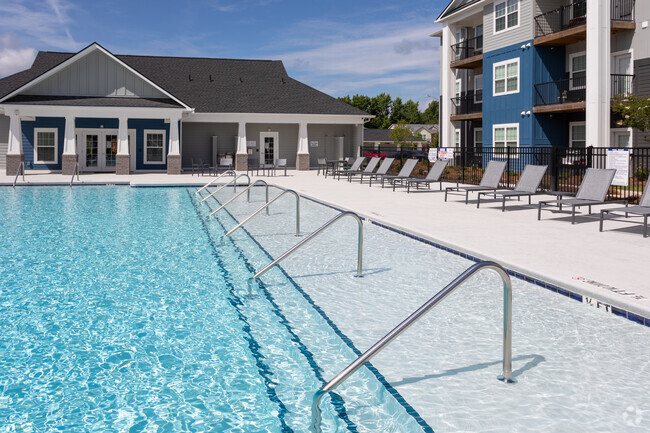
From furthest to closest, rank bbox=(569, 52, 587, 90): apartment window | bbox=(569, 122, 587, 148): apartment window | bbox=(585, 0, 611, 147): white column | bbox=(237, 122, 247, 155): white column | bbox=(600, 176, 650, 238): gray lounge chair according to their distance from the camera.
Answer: bbox=(237, 122, 247, 155): white column < bbox=(569, 122, 587, 148): apartment window < bbox=(569, 52, 587, 90): apartment window < bbox=(585, 0, 611, 147): white column < bbox=(600, 176, 650, 238): gray lounge chair

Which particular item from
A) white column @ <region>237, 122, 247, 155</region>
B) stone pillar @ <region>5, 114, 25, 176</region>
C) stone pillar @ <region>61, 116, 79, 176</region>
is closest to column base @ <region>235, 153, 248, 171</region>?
white column @ <region>237, 122, 247, 155</region>

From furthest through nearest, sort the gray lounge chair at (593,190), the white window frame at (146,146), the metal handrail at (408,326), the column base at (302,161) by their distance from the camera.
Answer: the column base at (302,161), the white window frame at (146,146), the gray lounge chair at (593,190), the metal handrail at (408,326)

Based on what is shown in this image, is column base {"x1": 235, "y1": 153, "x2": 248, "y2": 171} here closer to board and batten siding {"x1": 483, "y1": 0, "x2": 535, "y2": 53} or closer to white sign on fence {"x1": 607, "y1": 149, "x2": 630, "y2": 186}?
board and batten siding {"x1": 483, "y1": 0, "x2": 535, "y2": 53}

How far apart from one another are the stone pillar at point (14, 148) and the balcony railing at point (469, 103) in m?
23.8

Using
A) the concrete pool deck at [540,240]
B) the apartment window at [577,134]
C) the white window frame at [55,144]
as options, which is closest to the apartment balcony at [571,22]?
the apartment window at [577,134]

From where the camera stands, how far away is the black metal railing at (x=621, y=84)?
79.3 feet

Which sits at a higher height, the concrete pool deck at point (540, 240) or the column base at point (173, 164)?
the column base at point (173, 164)

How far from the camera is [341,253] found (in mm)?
10258

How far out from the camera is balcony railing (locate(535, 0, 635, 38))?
24420mm

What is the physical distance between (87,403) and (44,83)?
32003 mm

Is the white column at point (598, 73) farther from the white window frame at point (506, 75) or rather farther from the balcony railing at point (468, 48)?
the balcony railing at point (468, 48)

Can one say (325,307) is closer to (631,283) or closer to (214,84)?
(631,283)

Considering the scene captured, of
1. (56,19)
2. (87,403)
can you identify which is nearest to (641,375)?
(87,403)

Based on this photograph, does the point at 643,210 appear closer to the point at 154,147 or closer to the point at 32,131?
the point at 154,147
